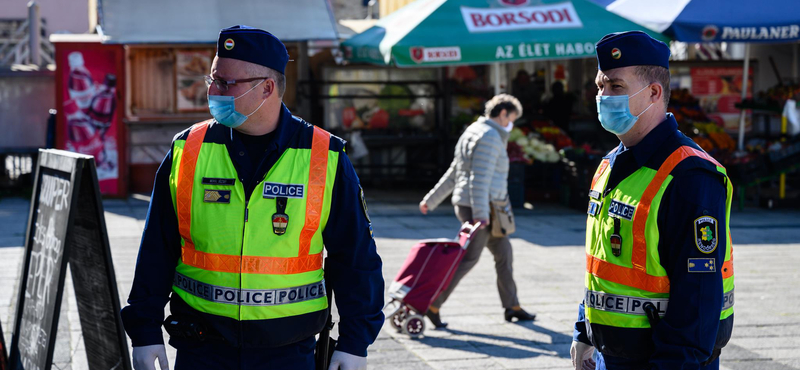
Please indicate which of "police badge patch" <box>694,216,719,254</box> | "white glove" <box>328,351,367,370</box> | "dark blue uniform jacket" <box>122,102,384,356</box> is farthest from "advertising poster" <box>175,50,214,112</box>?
"police badge patch" <box>694,216,719,254</box>

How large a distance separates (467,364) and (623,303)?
308 cm

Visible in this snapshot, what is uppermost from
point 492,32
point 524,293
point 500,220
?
point 492,32

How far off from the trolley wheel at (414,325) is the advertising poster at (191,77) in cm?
905

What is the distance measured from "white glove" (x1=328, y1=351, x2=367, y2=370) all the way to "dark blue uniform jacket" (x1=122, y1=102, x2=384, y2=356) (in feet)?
0.06

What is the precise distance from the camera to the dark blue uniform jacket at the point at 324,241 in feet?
9.96

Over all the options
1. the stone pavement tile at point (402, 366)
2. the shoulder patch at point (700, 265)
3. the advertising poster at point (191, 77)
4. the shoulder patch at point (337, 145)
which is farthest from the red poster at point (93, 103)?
the shoulder patch at point (700, 265)

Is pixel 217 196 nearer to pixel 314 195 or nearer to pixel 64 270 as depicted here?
pixel 314 195

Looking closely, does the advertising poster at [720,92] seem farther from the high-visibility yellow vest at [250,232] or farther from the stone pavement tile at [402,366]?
the high-visibility yellow vest at [250,232]

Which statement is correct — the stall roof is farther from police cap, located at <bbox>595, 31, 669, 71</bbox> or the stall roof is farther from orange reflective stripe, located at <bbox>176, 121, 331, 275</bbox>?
police cap, located at <bbox>595, 31, 669, 71</bbox>

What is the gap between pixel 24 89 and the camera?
14953 millimetres

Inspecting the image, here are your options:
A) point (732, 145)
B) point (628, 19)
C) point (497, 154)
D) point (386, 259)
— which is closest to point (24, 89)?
point (386, 259)

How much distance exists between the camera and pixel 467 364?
5910 millimetres

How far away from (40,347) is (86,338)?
1.09 ft

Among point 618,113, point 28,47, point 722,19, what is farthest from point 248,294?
point 28,47
